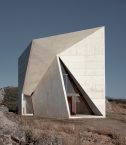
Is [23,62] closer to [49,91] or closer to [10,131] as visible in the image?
[49,91]

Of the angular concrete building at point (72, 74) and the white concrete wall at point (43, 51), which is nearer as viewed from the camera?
the angular concrete building at point (72, 74)

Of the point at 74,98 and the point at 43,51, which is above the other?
the point at 43,51

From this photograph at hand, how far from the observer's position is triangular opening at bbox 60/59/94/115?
123 feet

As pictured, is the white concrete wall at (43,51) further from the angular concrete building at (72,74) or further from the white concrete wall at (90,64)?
the white concrete wall at (90,64)

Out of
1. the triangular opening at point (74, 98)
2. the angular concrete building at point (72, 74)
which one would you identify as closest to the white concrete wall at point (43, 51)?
the angular concrete building at point (72, 74)

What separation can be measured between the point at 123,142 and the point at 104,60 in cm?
1990

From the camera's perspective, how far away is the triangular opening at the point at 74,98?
123ft

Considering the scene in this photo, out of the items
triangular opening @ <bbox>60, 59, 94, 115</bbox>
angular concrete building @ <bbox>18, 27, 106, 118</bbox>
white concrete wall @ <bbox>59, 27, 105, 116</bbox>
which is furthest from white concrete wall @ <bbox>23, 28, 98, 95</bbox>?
triangular opening @ <bbox>60, 59, 94, 115</bbox>

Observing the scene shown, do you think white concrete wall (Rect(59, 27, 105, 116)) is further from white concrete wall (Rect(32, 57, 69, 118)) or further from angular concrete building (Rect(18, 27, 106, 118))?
white concrete wall (Rect(32, 57, 69, 118))

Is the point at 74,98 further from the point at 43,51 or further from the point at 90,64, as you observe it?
the point at 43,51

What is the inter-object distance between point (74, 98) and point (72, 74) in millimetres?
2641

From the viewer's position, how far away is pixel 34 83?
39.7 metres

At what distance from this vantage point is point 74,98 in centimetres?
3816

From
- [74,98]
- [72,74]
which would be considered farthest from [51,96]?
[72,74]
